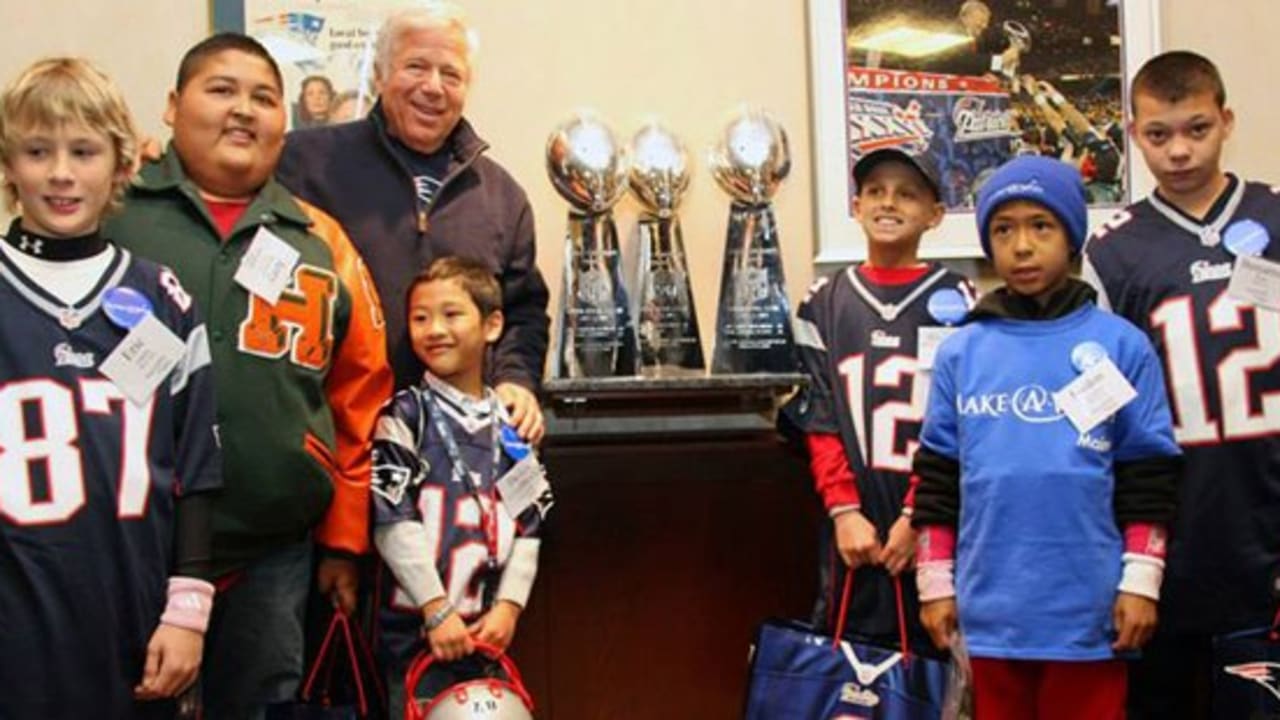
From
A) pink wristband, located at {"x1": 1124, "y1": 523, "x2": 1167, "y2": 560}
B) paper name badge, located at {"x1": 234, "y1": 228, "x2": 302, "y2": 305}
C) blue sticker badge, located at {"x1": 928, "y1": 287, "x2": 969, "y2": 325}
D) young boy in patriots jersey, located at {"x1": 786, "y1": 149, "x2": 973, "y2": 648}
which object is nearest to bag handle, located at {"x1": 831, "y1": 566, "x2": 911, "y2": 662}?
young boy in patriots jersey, located at {"x1": 786, "y1": 149, "x2": 973, "y2": 648}

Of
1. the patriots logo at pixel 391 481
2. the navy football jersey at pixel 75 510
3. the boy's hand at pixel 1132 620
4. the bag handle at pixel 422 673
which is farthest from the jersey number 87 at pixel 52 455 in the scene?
the boy's hand at pixel 1132 620

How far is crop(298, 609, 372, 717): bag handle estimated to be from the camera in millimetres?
2164

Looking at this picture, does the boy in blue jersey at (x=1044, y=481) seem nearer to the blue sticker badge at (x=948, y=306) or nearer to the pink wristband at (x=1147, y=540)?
the pink wristband at (x=1147, y=540)

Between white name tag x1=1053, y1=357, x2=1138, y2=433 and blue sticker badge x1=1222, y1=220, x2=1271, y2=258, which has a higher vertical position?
blue sticker badge x1=1222, y1=220, x2=1271, y2=258

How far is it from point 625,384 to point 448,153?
549mm

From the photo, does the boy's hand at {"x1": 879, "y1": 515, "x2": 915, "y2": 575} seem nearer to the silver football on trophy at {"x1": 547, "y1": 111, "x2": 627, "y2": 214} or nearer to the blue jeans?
the silver football on trophy at {"x1": 547, "y1": 111, "x2": 627, "y2": 214}

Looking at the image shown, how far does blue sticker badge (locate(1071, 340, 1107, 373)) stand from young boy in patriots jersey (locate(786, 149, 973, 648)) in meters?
0.29

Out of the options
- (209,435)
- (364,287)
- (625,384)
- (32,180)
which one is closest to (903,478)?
(625,384)

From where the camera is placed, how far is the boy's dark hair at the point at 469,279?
221cm

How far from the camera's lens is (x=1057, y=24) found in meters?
3.03

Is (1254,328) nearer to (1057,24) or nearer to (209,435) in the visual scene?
(1057,24)

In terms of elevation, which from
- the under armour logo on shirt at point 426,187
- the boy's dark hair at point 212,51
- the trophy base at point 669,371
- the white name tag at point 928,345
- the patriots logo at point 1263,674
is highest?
the boy's dark hair at point 212,51

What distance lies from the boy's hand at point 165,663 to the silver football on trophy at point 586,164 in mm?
1170

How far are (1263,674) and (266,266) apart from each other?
5.69 ft
